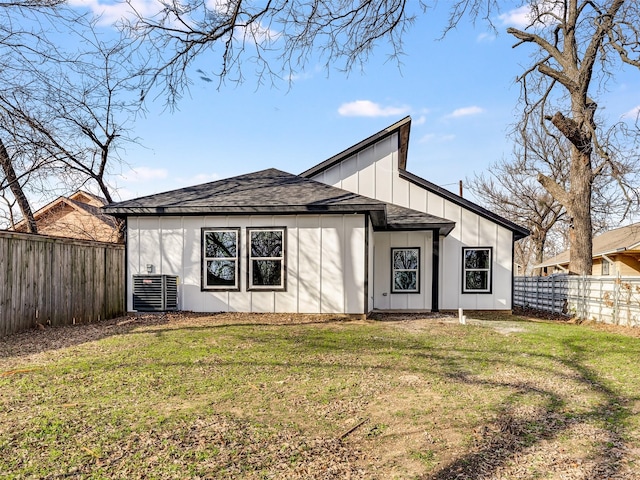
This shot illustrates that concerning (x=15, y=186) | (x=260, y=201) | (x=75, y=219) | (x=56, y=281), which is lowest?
(x=56, y=281)

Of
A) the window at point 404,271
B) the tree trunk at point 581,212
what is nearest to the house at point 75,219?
the window at point 404,271

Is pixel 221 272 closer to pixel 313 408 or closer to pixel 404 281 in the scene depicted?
pixel 404 281

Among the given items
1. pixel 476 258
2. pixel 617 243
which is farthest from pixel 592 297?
pixel 617 243

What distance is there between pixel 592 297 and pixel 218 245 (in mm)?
10016

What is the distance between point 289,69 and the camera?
508 cm

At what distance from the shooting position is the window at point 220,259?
10.0 m

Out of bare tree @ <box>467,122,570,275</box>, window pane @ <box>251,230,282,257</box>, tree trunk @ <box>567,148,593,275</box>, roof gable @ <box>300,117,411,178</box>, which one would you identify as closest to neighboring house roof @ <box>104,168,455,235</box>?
window pane @ <box>251,230,282,257</box>

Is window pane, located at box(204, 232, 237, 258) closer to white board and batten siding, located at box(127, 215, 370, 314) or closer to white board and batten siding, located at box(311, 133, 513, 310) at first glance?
white board and batten siding, located at box(127, 215, 370, 314)

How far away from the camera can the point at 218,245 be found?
10.0 meters

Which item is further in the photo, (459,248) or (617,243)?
(617,243)

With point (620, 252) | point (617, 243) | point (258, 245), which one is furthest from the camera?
point (617, 243)

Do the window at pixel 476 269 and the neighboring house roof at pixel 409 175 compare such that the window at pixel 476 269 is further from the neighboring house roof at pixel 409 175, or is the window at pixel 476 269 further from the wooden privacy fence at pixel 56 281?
the wooden privacy fence at pixel 56 281

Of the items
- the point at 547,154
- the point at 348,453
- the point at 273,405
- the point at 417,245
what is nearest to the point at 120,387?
the point at 273,405

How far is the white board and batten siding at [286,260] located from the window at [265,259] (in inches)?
5.6
